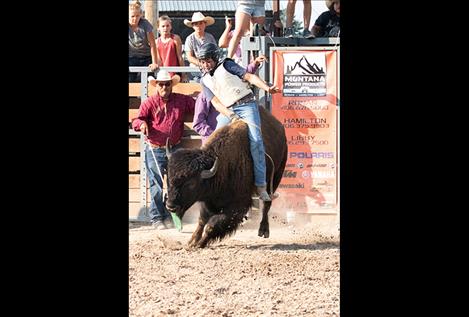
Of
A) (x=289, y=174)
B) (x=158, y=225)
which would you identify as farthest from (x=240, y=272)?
(x=289, y=174)

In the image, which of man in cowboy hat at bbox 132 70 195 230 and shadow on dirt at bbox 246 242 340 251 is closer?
shadow on dirt at bbox 246 242 340 251

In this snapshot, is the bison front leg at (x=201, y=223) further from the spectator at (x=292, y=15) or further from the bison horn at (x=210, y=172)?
the spectator at (x=292, y=15)

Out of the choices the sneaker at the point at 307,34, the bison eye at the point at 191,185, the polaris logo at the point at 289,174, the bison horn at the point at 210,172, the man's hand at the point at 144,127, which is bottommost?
the bison eye at the point at 191,185

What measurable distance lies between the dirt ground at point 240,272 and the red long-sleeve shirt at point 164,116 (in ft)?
3.17

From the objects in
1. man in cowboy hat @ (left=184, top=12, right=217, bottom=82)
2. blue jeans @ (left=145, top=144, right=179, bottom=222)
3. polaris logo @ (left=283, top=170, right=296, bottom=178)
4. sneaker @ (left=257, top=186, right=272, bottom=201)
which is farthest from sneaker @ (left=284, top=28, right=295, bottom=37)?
sneaker @ (left=257, top=186, right=272, bottom=201)

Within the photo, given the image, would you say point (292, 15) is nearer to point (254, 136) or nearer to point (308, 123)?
point (308, 123)

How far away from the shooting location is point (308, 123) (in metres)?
10.6

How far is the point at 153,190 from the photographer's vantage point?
10.7 meters

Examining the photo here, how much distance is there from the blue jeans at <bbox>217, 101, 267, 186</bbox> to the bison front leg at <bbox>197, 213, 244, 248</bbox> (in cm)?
54

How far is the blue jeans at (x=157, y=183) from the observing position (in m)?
10.6

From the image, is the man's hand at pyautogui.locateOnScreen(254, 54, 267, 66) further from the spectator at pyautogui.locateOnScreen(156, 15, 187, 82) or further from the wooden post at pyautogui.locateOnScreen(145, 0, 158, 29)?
the wooden post at pyautogui.locateOnScreen(145, 0, 158, 29)

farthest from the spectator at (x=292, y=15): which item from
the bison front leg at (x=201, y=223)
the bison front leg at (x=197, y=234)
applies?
the bison front leg at (x=197, y=234)

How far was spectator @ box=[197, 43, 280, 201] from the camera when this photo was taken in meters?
9.91
